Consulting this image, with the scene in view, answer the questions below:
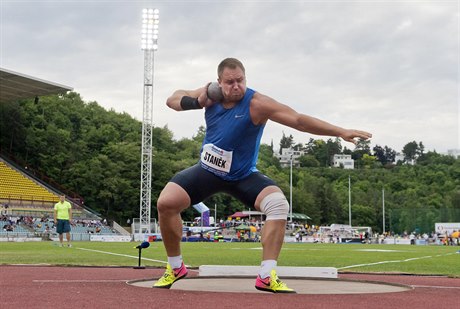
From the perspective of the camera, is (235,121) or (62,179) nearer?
(235,121)

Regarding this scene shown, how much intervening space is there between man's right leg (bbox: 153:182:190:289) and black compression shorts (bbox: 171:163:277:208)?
0.09 m

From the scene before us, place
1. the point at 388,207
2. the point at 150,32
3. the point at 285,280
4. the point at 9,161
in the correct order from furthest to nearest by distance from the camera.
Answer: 1. the point at 388,207
2. the point at 9,161
3. the point at 150,32
4. the point at 285,280

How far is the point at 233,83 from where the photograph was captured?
5.83m

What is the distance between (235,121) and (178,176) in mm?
844

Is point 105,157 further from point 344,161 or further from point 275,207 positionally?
point 344,161

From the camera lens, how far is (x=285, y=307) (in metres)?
4.40

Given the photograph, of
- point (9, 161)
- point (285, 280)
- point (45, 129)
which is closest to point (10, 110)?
point (45, 129)

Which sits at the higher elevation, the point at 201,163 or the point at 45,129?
the point at 45,129

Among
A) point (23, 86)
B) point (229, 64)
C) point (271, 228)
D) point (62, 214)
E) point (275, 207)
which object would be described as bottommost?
point (271, 228)

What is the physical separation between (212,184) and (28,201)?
4241cm

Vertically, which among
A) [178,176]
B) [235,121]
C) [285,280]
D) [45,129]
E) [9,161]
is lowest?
[285,280]

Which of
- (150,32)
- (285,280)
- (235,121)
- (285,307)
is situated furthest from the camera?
(150,32)

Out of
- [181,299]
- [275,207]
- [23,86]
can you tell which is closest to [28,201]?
[23,86]

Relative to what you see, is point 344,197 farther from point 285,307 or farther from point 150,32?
point 285,307
